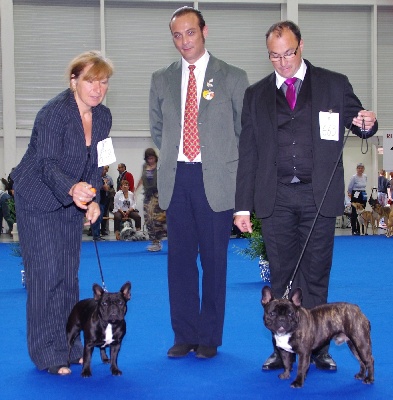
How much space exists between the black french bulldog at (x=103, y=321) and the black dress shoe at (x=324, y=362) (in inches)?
36.5

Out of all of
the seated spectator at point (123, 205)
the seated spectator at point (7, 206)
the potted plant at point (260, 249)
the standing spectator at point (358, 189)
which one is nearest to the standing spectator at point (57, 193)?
the potted plant at point (260, 249)

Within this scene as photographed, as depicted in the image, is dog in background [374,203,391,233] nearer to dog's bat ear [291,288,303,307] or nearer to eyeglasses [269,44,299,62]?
eyeglasses [269,44,299,62]

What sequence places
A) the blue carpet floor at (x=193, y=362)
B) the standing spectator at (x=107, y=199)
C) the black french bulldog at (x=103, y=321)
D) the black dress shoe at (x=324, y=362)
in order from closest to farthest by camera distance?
the blue carpet floor at (x=193, y=362), the black french bulldog at (x=103, y=321), the black dress shoe at (x=324, y=362), the standing spectator at (x=107, y=199)

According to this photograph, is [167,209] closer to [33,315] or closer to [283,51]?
[33,315]

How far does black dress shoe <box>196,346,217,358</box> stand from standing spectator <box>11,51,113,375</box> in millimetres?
701

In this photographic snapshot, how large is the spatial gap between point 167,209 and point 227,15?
1482 centimetres

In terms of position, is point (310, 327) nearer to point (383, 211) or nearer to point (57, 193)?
point (57, 193)

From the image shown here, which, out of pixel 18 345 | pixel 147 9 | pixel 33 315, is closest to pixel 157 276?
pixel 18 345

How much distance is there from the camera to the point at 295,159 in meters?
3.48

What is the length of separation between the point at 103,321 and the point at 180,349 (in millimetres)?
734

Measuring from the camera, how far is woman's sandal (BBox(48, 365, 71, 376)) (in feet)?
11.9

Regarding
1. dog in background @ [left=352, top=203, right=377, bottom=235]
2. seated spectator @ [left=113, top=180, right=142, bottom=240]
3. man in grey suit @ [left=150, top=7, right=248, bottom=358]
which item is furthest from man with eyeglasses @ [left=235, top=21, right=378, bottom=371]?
dog in background @ [left=352, top=203, right=377, bottom=235]

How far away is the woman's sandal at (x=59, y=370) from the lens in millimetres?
3627

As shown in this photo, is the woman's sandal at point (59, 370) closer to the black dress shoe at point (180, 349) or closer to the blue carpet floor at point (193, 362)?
the blue carpet floor at point (193, 362)
